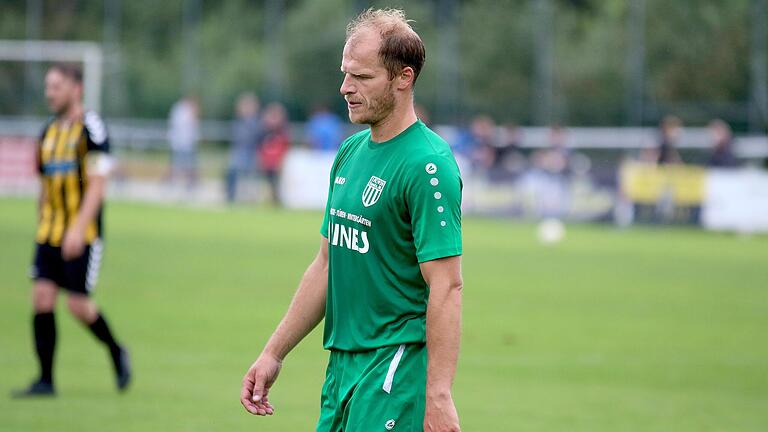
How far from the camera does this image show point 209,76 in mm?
41531

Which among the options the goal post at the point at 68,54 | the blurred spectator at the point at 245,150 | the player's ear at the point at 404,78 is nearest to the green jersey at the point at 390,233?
the player's ear at the point at 404,78

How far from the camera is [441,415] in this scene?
4273 mm

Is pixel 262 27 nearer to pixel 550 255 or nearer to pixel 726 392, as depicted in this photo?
pixel 550 255

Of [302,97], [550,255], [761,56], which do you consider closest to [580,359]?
[550,255]

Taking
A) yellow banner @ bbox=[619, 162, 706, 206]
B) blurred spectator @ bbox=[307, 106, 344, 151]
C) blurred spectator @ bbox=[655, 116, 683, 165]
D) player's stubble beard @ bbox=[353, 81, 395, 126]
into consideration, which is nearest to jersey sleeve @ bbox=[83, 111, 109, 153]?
player's stubble beard @ bbox=[353, 81, 395, 126]

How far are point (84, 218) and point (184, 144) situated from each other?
87.7 feet

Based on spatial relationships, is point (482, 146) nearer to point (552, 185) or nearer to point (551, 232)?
point (552, 185)

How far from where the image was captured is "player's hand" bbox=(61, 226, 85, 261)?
29.0 feet

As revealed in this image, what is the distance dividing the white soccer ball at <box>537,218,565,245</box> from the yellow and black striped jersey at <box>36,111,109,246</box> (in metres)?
15.6

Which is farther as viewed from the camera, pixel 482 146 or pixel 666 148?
pixel 482 146

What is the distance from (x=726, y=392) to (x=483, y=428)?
8.39 feet

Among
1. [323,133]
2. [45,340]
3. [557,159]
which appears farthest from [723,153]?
[45,340]

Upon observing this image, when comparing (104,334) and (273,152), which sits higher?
(273,152)

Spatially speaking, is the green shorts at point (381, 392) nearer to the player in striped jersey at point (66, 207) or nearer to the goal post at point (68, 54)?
the player in striped jersey at point (66, 207)
